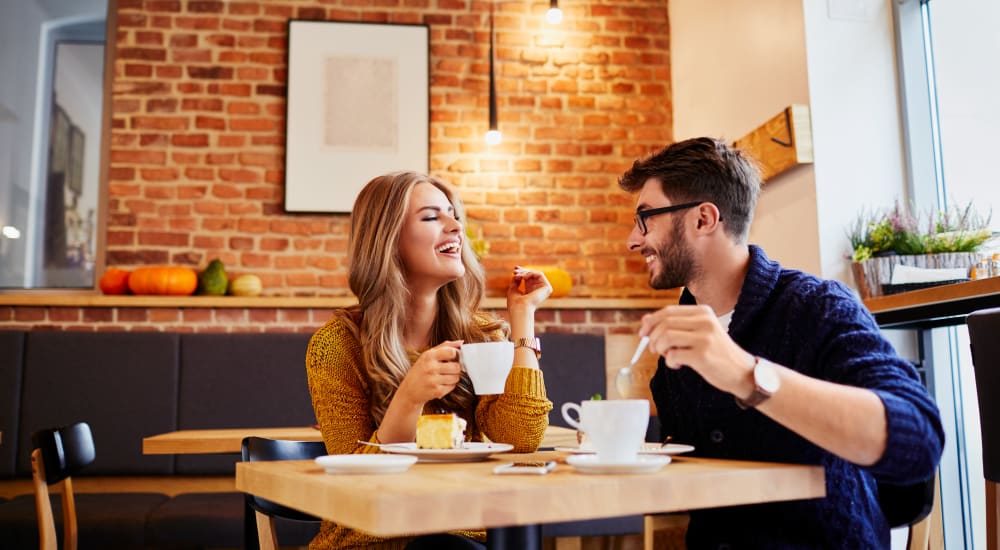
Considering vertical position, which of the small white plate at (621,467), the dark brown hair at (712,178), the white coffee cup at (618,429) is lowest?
the small white plate at (621,467)

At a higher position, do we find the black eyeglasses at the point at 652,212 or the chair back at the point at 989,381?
the black eyeglasses at the point at 652,212

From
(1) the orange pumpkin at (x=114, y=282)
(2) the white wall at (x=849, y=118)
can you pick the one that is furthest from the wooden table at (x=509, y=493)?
(1) the orange pumpkin at (x=114, y=282)

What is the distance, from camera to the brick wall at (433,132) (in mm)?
4297

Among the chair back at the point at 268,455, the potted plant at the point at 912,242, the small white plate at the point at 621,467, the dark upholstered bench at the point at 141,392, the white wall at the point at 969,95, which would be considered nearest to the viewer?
the small white plate at the point at 621,467

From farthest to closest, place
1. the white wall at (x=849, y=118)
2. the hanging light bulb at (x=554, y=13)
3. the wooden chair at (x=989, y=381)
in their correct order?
the hanging light bulb at (x=554, y=13)
the white wall at (x=849, y=118)
the wooden chair at (x=989, y=381)

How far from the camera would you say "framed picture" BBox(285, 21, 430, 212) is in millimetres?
4336

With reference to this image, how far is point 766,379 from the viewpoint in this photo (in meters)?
1.04

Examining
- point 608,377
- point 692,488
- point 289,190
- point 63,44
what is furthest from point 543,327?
point 692,488

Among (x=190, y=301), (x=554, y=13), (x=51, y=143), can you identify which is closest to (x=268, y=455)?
(x=190, y=301)

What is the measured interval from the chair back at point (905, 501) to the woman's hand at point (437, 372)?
0.71 metres

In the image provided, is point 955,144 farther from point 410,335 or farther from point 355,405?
point 355,405

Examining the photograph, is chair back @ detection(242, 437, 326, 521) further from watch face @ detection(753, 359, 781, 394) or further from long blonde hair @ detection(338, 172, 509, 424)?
watch face @ detection(753, 359, 781, 394)

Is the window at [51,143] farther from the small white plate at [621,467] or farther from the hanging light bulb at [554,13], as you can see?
the small white plate at [621,467]

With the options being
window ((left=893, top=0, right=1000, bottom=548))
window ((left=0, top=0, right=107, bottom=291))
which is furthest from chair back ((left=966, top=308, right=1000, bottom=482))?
window ((left=0, top=0, right=107, bottom=291))
